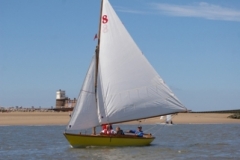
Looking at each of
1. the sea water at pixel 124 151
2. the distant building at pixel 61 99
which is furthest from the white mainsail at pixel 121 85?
the distant building at pixel 61 99

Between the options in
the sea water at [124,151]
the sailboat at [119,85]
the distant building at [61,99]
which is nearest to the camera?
the sea water at [124,151]

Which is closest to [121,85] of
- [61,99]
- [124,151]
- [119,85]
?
[119,85]

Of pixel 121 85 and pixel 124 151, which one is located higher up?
pixel 121 85

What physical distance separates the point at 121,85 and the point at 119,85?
0.38 feet

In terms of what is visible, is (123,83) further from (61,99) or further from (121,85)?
(61,99)

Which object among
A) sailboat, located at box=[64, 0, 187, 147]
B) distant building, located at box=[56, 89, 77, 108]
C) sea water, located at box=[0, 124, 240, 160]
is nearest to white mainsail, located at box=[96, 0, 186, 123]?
sailboat, located at box=[64, 0, 187, 147]

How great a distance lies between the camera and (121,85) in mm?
33719

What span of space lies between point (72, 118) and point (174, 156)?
602cm

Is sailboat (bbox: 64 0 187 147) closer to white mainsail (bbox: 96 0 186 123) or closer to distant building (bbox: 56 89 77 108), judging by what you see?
white mainsail (bbox: 96 0 186 123)

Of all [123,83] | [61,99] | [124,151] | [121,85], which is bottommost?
[124,151]

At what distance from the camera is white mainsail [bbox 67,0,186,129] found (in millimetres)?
33594

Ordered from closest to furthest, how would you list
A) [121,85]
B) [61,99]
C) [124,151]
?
[124,151], [121,85], [61,99]

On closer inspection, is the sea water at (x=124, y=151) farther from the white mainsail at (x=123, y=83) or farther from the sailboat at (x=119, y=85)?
the white mainsail at (x=123, y=83)

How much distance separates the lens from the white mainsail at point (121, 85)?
33.6 meters
